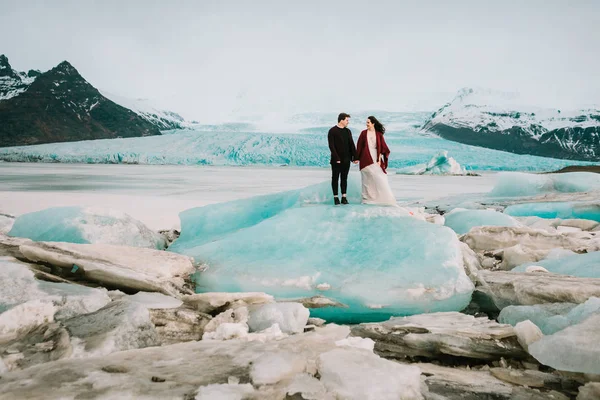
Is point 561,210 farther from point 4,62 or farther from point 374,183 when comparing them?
point 4,62

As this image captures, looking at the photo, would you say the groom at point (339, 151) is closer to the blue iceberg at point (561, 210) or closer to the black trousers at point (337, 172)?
the black trousers at point (337, 172)

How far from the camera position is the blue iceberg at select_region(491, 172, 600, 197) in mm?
11625

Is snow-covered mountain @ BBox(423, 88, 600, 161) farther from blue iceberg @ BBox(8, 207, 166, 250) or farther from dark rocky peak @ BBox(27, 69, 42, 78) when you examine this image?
dark rocky peak @ BBox(27, 69, 42, 78)

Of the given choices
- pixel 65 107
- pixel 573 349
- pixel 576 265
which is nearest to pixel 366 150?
pixel 576 265

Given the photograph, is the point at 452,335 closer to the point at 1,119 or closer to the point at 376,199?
the point at 376,199

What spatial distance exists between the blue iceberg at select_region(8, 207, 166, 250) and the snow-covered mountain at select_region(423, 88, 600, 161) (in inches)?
2825

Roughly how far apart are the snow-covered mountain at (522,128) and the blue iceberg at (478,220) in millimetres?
68334

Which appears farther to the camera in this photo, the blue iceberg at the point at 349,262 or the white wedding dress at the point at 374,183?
the white wedding dress at the point at 374,183

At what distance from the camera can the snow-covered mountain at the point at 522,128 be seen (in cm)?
7662

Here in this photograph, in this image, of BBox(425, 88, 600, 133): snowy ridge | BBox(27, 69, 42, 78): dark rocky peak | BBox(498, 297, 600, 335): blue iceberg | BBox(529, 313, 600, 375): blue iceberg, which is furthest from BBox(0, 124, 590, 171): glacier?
BBox(27, 69, 42, 78): dark rocky peak

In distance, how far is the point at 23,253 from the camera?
2961 mm

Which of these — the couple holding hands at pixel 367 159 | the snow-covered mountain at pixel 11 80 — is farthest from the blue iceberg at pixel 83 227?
the snow-covered mountain at pixel 11 80

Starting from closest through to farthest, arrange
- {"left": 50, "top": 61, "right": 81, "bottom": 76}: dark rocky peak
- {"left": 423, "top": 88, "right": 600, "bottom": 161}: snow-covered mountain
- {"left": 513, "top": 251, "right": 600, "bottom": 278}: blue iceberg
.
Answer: {"left": 513, "top": 251, "right": 600, "bottom": 278}: blue iceberg < {"left": 423, "top": 88, "right": 600, "bottom": 161}: snow-covered mountain < {"left": 50, "top": 61, "right": 81, "bottom": 76}: dark rocky peak

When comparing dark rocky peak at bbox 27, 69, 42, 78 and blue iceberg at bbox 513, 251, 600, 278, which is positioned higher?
dark rocky peak at bbox 27, 69, 42, 78
